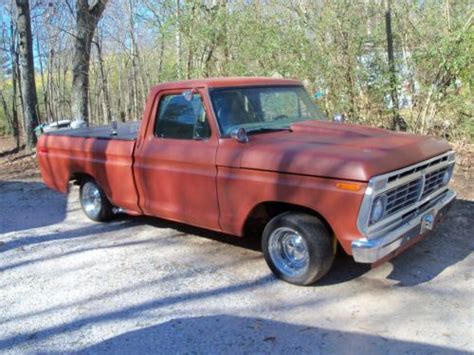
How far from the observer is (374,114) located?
9.08 m

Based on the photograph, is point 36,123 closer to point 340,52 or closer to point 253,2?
point 253,2

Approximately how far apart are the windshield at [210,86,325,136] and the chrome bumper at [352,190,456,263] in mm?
A: 1579

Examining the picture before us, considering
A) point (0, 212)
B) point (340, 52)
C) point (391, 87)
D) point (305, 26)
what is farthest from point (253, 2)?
point (0, 212)

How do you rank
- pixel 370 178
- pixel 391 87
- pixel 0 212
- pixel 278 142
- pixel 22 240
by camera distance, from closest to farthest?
pixel 370 178, pixel 278 142, pixel 22 240, pixel 0 212, pixel 391 87

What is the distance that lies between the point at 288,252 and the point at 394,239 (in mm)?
989

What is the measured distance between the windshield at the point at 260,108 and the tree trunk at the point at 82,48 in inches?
395

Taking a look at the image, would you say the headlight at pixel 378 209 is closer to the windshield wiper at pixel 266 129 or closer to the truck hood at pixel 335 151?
the truck hood at pixel 335 151

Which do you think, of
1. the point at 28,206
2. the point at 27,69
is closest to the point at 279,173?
the point at 28,206

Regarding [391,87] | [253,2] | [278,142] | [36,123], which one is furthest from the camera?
[36,123]

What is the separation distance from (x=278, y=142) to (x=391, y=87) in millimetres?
5142

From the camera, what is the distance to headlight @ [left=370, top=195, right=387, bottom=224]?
3.65m

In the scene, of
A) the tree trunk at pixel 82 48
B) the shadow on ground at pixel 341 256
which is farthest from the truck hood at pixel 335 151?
the tree trunk at pixel 82 48

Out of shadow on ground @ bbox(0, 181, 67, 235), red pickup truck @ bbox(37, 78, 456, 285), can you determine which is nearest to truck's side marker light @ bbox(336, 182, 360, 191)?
red pickup truck @ bbox(37, 78, 456, 285)

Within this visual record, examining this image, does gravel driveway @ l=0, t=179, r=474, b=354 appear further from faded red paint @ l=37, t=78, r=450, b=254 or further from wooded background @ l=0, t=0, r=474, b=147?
wooded background @ l=0, t=0, r=474, b=147
